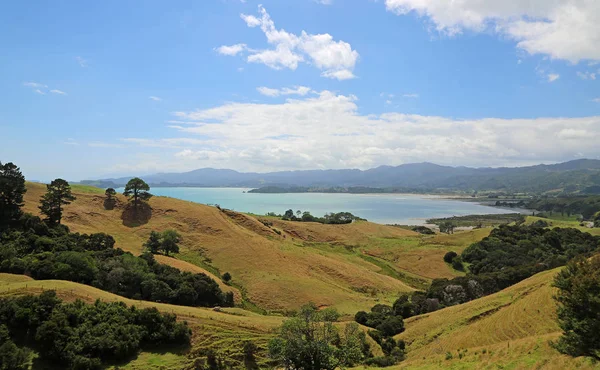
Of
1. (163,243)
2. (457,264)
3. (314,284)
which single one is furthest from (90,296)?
(457,264)

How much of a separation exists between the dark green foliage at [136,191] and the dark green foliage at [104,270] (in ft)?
64.1

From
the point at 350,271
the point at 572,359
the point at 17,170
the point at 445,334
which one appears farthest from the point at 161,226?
the point at 572,359

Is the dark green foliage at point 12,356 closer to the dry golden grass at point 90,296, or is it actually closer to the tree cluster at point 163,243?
the dry golden grass at point 90,296

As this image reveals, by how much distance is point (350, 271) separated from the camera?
5138 cm

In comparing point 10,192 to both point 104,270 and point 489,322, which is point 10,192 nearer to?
point 104,270

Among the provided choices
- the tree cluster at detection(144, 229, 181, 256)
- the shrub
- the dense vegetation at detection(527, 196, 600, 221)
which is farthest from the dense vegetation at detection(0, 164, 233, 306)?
the dense vegetation at detection(527, 196, 600, 221)

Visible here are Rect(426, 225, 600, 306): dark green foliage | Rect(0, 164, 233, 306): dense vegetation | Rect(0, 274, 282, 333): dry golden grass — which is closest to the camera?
Rect(0, 274, 282, 333): dry golden grass

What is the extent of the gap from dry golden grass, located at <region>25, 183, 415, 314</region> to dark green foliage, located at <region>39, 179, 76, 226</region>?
2.53 m

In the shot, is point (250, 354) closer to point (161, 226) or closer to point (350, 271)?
point (350, 271)

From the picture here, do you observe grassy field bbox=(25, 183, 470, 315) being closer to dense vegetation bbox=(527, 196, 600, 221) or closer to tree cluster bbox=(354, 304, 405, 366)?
tree cluster bbox=(354, 304, 405, 366)

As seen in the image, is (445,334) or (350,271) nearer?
(445,334)

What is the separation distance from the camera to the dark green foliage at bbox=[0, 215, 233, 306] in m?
29.3

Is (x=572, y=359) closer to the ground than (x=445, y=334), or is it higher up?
higher up

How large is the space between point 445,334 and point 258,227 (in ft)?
130
